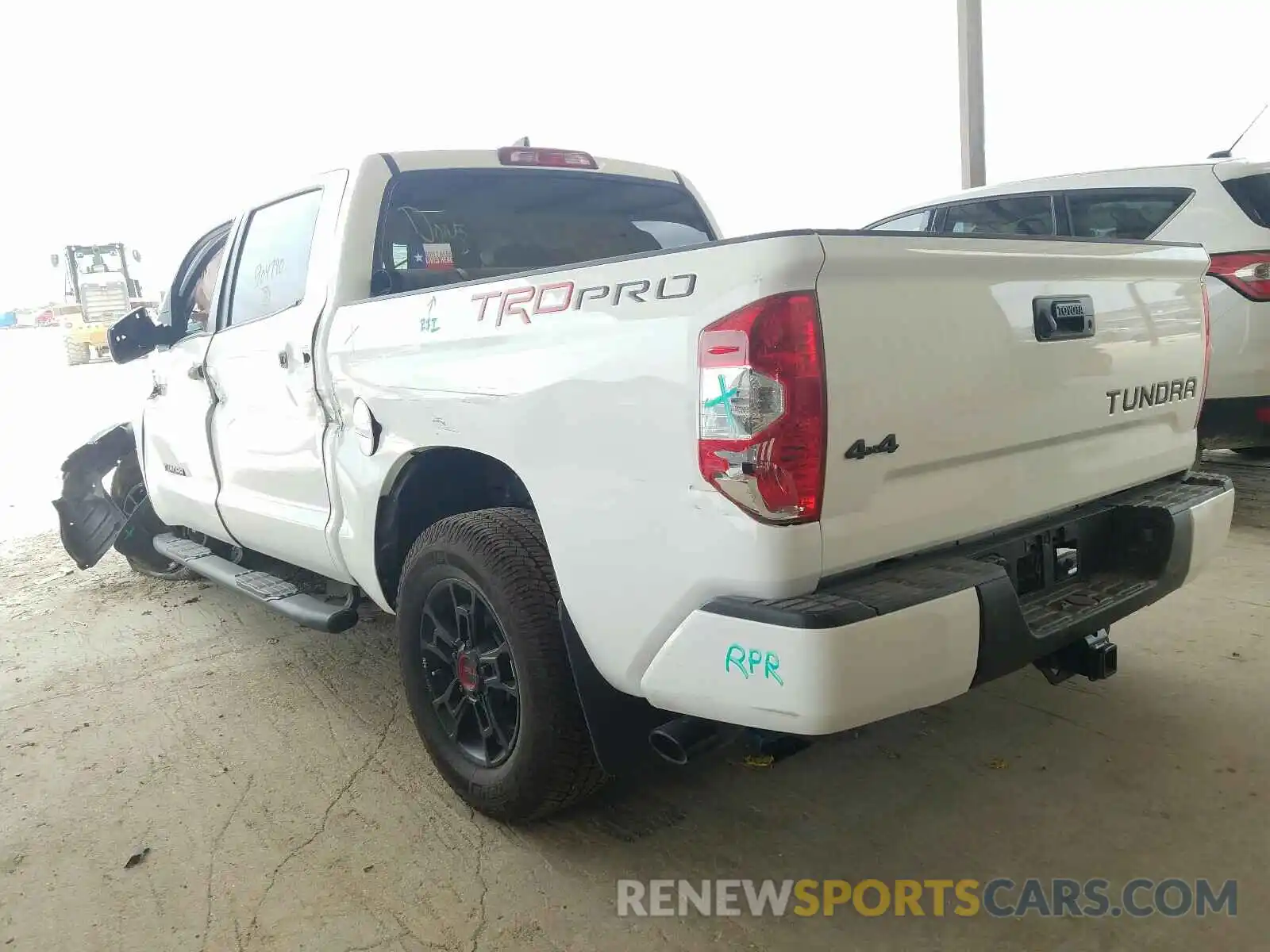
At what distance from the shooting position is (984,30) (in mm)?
8562

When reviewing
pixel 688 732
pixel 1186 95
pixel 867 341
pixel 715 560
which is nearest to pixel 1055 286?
pixel 867 341

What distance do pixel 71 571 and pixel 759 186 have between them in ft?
25.6

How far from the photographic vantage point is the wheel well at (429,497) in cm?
266

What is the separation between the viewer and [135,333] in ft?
14.1

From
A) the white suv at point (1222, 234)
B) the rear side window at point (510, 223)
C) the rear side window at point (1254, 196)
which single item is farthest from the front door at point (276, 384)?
the rear side window at point (1254, 196)

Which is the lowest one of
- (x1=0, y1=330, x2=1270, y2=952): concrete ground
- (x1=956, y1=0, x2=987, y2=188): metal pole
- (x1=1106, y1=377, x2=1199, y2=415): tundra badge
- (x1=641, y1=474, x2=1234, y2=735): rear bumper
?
(x1=0, y1=330, x2=1270, y2=952): concrete ground

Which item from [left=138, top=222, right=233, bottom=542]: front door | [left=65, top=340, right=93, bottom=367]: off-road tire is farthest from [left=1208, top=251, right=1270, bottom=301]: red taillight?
[left=65, top=340, right=93, bottom=367]: off-road tire

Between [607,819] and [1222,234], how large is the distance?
14.4 ft

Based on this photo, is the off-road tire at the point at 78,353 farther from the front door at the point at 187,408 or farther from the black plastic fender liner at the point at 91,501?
the front door at the point at 187,408

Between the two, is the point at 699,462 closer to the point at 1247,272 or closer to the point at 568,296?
the point at 568,296

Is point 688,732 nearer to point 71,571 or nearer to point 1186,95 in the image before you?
point 71,571

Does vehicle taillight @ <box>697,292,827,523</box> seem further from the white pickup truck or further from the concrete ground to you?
the concrete ground

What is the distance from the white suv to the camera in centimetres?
454

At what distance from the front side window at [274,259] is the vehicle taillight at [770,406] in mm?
2045
